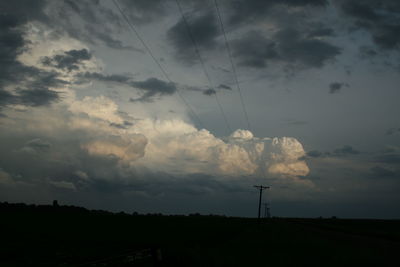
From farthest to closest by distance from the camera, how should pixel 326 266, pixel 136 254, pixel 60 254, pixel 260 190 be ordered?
pixel 260 190 < pixel 60 254 < pixel 326 266 < pixel 136 254

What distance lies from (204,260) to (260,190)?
100 m

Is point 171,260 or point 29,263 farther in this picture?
point 29,263

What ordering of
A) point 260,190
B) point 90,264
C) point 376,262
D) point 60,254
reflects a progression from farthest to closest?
1. point 260,190
2. point 60,254
3. point 376,262
4. point 90,264

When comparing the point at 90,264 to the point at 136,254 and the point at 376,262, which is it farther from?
the point at 376,262

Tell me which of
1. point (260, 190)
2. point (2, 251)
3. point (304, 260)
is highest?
point (260, 190)

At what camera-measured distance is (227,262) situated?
24.0 metres

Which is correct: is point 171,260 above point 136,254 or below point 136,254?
below

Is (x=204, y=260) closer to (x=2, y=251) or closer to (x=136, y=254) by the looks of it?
(x=136, y=254)

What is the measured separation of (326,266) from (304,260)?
2908 millimetres

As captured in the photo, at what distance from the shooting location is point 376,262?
27.4 m

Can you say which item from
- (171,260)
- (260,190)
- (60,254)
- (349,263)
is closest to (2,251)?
(60,254)

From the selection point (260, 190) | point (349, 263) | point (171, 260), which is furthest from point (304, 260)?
point (260, 190)

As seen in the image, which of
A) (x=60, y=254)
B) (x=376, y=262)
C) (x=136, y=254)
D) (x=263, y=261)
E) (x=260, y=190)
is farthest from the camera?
(x=260, y=190)

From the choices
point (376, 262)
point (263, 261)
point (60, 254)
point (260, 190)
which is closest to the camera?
point (263, 261)
